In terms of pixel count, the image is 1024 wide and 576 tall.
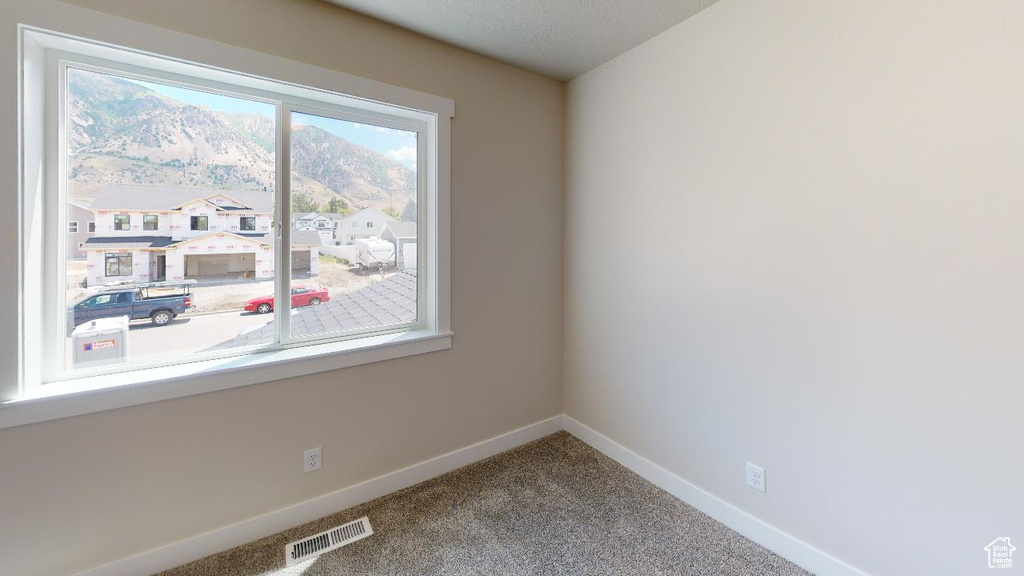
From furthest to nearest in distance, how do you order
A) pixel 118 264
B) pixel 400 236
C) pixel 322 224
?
pixel 400 236
pixel 322 224
pixel 118 264

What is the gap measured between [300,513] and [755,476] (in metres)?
2.21

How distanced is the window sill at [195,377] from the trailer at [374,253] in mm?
425

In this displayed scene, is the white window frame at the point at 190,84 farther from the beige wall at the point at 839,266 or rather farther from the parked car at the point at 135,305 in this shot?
the beige wall at the point at 839,266

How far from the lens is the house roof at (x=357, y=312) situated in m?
1.99

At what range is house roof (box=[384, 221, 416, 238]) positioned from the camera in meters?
2.35

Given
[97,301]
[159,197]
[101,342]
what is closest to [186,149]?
[159,197]

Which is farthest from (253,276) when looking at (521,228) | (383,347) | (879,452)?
(879,452)

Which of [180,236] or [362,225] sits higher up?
[362,225]

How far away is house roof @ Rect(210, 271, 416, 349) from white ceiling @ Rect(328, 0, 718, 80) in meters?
1.38

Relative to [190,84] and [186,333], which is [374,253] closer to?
[186,333]

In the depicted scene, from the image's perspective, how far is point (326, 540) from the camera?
1814mm

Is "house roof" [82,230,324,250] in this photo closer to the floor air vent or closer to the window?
the window

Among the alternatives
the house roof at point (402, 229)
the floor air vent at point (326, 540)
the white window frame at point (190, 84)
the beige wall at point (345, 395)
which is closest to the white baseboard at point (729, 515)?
the beige wall at point (345, 395)

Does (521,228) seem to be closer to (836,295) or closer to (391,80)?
(391,80)
